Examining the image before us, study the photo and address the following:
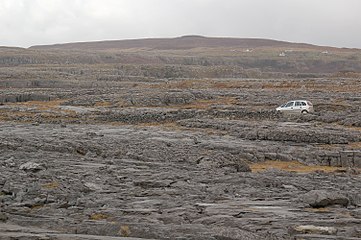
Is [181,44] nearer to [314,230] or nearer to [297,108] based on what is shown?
[297,108]

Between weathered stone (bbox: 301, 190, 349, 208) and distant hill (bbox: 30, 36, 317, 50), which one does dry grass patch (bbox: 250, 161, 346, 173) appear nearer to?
weathered stone (bbox: 301, 190, 349, 208)

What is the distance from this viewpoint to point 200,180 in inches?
663

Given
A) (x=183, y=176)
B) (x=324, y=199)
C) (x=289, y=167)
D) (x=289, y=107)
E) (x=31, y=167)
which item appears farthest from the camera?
(x=289, y=107)

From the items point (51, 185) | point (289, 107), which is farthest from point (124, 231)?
point (289, 107)

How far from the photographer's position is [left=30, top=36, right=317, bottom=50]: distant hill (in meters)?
177

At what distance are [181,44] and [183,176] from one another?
168 m

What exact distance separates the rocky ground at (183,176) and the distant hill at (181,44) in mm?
138286

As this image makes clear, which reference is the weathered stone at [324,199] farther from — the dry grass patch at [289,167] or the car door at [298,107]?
the car door at [298,107]

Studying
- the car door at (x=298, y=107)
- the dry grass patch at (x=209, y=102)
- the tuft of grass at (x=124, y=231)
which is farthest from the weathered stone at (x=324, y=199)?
the dry grass patch at (x=209, y=102)

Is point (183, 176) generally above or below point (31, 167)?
below

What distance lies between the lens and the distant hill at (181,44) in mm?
177250

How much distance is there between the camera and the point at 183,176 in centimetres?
1739

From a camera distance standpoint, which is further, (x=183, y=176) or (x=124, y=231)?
(x=183, y=176)

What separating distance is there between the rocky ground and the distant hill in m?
138
